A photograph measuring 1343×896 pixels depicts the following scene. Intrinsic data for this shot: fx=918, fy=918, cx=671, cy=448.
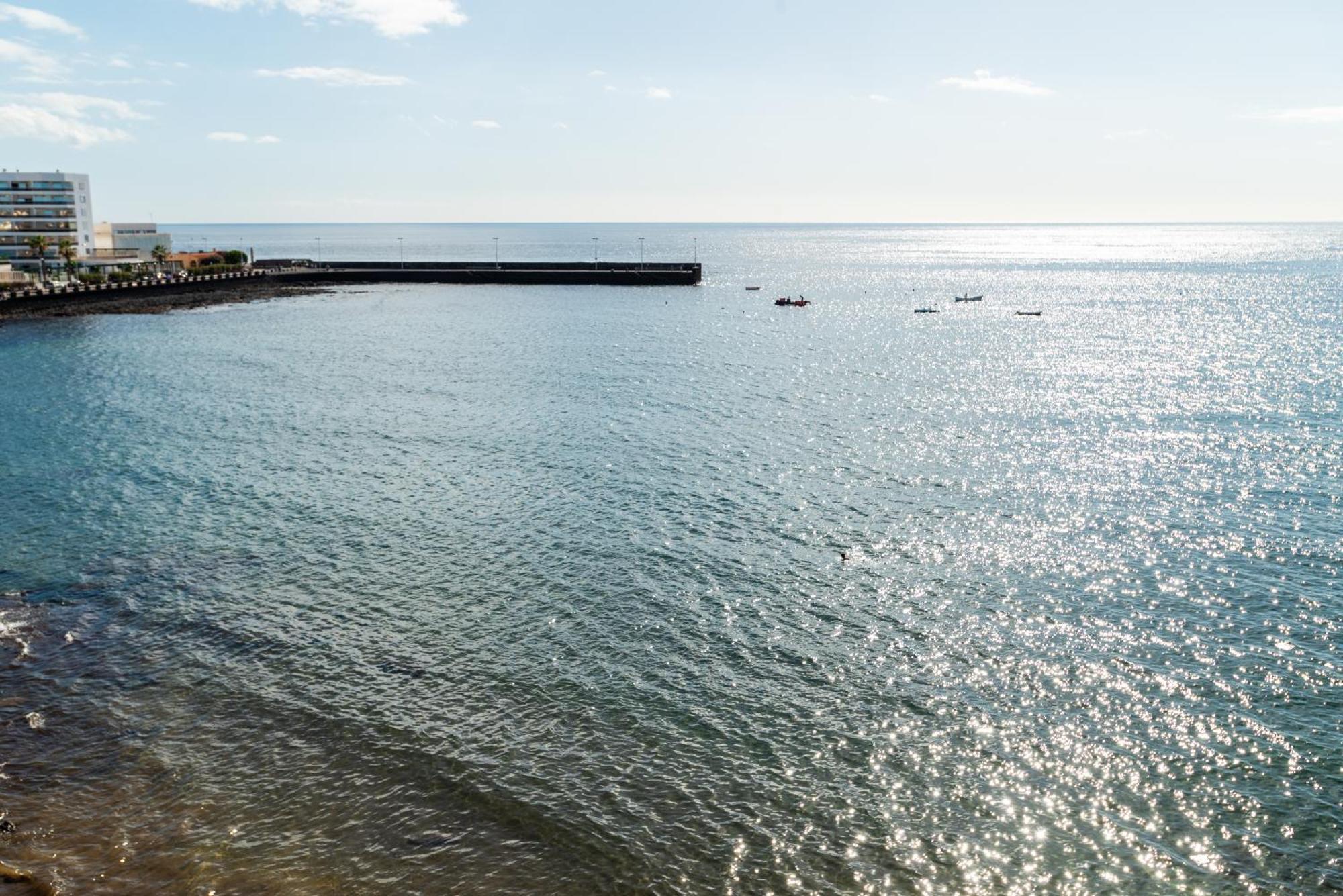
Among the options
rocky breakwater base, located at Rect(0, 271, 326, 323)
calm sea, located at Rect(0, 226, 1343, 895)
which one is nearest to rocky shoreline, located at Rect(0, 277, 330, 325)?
rocky breakwater base, located at Rect(0, 271, 326, 323)

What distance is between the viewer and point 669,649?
34469mm

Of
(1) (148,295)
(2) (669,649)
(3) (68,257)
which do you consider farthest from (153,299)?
(2) (669,649)

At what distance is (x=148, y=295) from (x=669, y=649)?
165 meters

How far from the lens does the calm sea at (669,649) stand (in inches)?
941

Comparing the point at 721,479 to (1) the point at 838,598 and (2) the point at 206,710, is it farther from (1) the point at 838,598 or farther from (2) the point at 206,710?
(2) the point at 206,710

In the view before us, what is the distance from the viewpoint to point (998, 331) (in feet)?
457

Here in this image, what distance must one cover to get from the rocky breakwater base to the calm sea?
7877cm

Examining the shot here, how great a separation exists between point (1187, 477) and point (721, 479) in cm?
2852

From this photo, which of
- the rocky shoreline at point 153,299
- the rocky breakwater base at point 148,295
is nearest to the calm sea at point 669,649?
the rocky shoreline at point 153,299

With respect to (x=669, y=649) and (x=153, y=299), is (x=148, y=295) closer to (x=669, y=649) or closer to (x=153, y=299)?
(x=153, y=299)

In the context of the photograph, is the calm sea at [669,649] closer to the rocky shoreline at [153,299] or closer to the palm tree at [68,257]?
the rocky shoreline at [153,299]

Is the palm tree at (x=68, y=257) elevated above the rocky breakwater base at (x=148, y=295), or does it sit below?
above

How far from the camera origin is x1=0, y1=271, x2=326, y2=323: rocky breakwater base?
142 metres

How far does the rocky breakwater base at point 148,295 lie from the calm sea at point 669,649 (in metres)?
78.8
